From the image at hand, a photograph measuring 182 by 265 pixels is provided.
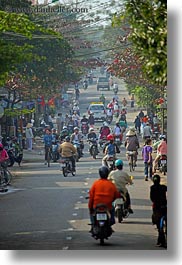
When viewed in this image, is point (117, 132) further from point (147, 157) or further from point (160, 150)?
point (160, 150)

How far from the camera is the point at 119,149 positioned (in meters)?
22.9

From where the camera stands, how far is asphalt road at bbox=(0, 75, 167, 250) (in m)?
15.1

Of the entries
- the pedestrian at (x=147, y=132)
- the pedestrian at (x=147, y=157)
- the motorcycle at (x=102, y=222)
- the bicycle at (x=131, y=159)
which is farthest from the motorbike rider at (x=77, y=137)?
the motorcycle at (x=102, y=222)

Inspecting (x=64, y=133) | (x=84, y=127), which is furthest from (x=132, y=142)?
(x=64, y=133)

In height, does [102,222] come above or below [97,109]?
below

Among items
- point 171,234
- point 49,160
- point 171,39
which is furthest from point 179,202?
point 49,160

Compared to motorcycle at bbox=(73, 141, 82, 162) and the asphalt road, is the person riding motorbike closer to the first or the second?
the asphalt road

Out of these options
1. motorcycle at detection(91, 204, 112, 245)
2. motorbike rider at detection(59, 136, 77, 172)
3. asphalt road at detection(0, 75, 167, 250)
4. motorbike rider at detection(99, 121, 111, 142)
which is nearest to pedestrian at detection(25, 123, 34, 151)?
asphalt road at detection(0, 75, 167, 250)

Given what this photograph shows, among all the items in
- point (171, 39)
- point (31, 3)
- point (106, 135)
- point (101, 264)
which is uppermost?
point (31, 3)

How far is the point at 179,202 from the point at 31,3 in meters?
8.94

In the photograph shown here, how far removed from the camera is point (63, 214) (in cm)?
1800

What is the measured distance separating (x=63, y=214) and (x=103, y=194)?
343 centimetres

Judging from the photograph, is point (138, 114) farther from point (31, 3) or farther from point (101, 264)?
point (101, 264)

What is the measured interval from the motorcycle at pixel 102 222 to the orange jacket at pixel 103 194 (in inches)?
4.1
